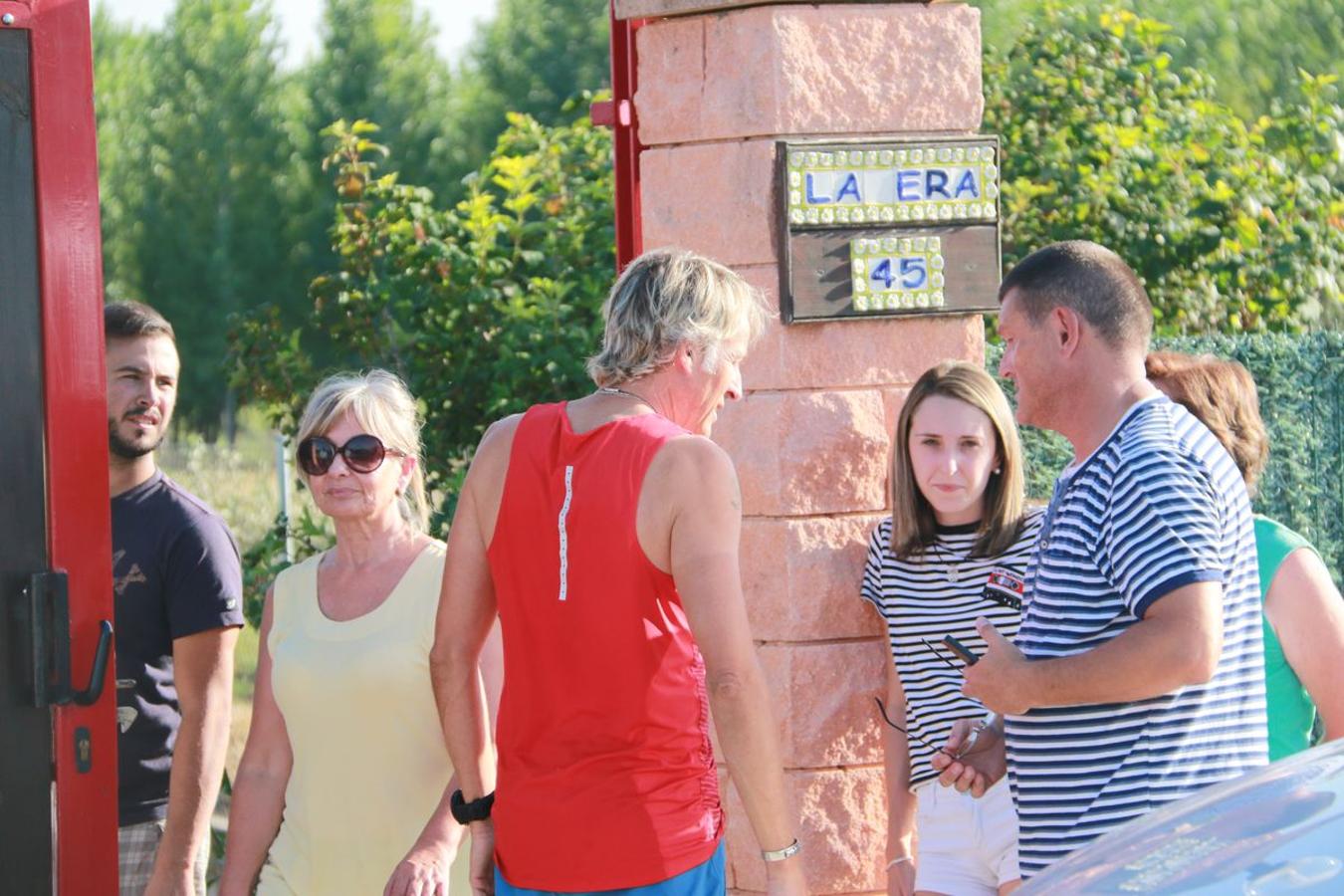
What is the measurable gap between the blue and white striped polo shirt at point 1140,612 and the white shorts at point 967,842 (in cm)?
68

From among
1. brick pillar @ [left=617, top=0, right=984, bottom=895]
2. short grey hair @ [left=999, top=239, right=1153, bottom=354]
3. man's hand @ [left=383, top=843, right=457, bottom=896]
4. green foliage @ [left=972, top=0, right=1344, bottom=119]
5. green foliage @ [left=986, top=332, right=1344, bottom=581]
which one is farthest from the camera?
green foliage @ [left=972, top=0, right=1344, bottom=119]

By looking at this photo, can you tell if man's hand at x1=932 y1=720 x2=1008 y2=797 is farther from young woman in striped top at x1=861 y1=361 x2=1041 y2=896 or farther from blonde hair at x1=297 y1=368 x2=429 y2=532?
blonde hair at x1=297 y1=368 x2=429 y2=532

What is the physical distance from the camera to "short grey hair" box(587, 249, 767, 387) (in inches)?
124

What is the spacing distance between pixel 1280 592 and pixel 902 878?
119 cm

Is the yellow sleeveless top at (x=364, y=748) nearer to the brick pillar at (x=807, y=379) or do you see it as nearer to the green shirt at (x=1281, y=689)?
the brick pillar at (x=807, y=379)

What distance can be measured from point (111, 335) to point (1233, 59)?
3315 cm

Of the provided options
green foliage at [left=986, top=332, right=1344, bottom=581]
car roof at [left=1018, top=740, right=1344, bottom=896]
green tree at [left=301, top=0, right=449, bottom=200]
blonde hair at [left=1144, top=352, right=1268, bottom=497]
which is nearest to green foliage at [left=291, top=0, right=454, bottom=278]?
green tree at [left=301, top=0, right=449, bottom=200]

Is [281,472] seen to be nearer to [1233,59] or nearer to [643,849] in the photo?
[643,849]

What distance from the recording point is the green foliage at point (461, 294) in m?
6.17

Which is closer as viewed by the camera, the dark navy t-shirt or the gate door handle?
the gate door handle

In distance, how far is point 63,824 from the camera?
3508 mm

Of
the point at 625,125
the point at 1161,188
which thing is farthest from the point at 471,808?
the point at 1161,188

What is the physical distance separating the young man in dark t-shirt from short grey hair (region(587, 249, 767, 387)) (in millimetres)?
1251

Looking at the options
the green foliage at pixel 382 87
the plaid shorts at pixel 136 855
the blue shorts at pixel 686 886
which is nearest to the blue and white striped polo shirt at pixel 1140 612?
the blue shorts at pixel 686 886
